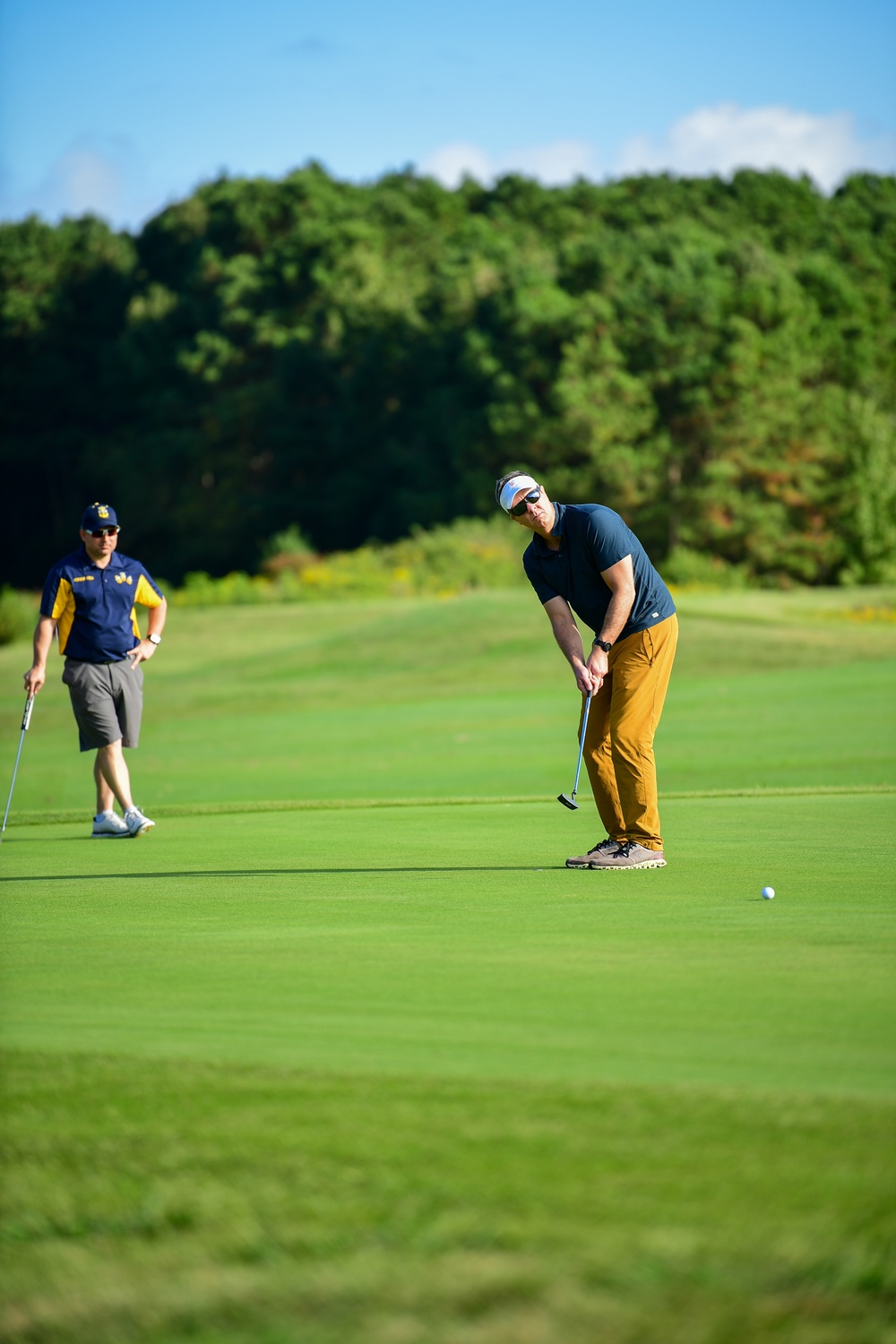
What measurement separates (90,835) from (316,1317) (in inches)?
304

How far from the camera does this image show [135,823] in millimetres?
9234

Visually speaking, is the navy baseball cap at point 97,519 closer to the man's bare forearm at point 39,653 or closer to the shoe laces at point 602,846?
the man's bare forearm at point 39,653

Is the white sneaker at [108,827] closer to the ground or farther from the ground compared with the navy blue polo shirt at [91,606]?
closer to the ground

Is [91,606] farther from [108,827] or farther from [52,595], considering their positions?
[108,827]

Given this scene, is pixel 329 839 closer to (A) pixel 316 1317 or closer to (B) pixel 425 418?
(A) pixel 316 1317

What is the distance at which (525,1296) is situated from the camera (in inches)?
87.6

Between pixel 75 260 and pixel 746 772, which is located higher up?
pixel 75 260

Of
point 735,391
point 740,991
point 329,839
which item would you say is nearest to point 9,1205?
point 740,991

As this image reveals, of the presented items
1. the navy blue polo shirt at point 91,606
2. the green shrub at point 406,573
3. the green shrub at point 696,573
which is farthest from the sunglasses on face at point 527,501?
the green shrub at point 696,573

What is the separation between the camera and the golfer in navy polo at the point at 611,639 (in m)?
7.08

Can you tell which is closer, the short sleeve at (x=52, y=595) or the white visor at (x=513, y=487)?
the white visor at (x=513, y=487)

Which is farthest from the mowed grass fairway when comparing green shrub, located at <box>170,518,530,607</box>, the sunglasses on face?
green shrub, located at <box>170,518,530,607</box>

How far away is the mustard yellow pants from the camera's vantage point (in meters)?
7.13

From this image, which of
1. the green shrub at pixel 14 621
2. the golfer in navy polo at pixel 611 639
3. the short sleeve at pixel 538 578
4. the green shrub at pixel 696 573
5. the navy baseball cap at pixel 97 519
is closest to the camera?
the golfer in navy polo at pixel 611 639
